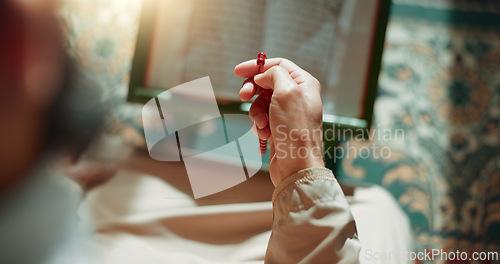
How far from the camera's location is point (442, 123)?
0.96 m

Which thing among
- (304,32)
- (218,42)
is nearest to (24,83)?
(218,42)

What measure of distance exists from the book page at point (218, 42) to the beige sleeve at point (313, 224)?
48 cm

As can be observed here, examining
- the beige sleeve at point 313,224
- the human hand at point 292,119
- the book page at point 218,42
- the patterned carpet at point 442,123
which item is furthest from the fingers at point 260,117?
the patterned carpet at point 442,123

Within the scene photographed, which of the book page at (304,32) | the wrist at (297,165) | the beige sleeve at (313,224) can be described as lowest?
the beige sleeve at (313,224)

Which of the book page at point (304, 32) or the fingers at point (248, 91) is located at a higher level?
the book page at point (304, 32)

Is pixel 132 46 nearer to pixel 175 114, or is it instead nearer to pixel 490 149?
pixel 175 114

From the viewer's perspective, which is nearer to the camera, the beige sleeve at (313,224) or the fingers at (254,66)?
the beige sleeve at (313,224)

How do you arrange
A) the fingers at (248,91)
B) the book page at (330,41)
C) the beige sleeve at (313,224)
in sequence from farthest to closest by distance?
the book page at (330,41)
the fingers at (248,91)
the beige sleeve at (313,224)

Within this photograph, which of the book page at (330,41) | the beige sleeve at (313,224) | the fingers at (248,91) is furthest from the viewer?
the book page at (330,41)

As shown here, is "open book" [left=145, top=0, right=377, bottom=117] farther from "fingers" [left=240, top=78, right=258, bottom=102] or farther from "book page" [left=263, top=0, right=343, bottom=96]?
"fingers" [left=240, top=78, right=258, bottom=102]

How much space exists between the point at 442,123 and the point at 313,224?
729 millimetres

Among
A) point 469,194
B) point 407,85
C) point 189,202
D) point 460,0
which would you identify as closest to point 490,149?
point 469,194

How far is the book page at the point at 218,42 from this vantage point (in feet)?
2.92

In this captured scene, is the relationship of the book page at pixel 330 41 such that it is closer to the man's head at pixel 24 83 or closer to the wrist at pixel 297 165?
the wrist at pixel 297 165
